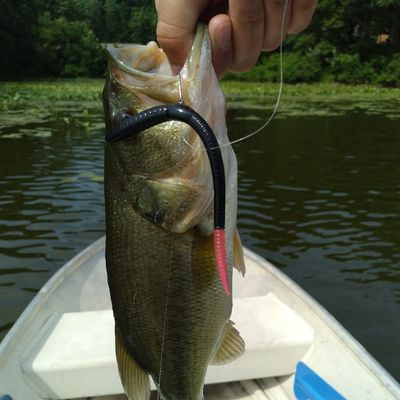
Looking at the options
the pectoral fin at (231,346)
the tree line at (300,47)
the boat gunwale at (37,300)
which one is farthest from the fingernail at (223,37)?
the tree line at (300,47)

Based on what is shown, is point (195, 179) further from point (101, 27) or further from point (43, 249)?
point (101, 27)

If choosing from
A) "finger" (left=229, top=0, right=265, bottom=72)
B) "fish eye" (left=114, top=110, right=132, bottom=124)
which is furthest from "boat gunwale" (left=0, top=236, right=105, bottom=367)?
"finger" (left=229, top=0, right=265, bottom=72)

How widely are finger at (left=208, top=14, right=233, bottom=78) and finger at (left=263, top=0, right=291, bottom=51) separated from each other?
11 centimetres

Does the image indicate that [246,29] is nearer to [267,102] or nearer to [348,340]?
[348,340]

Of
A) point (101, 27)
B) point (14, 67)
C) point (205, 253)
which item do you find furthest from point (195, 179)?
point (101, 27)

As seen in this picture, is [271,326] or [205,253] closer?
[205,253]

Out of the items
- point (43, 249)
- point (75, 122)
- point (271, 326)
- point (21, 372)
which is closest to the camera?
point (21, 372)

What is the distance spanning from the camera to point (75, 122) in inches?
677

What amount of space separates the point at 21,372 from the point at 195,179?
2309mm

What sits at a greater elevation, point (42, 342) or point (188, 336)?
point (188, 336)

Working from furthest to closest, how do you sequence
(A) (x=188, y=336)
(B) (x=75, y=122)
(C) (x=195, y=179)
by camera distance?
(B) (x=75, y=122), (A) (x=188, y=336), (C) (x=195, y=179)

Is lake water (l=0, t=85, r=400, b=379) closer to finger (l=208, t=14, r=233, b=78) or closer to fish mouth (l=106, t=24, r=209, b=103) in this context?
finger (l=208, t=14, r=233, b=78)

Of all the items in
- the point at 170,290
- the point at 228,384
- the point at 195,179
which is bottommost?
the point at 228,384

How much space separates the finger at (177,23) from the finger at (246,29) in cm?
10
